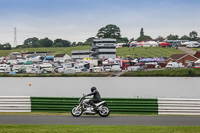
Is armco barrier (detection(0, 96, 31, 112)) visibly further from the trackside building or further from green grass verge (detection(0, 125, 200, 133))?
the trackside building

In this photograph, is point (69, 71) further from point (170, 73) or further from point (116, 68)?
point (170, 73)

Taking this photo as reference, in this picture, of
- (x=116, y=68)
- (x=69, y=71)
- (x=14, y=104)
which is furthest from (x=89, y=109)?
(x=69, y=71)

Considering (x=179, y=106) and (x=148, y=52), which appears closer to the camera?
(x=179, y=106)

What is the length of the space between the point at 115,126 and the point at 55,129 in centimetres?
296

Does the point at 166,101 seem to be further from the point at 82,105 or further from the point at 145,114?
the point at 82,105

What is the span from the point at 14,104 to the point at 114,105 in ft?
20.5

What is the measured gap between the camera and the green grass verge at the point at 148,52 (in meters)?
178

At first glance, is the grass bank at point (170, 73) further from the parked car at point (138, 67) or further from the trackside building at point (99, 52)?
the trackside building at point (99, 52)

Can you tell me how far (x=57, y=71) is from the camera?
129 m

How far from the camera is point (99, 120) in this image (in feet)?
68.0

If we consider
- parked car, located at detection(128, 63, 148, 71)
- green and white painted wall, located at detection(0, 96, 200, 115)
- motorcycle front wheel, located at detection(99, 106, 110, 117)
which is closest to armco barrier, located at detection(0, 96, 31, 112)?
green and white painted wall, located at detection(0, 96, 200, 115)

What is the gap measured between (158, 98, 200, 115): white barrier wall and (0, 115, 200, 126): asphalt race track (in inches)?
39.6

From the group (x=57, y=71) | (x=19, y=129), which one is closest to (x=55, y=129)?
(x=19, y=129)

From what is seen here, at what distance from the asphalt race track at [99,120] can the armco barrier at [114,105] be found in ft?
5.28
